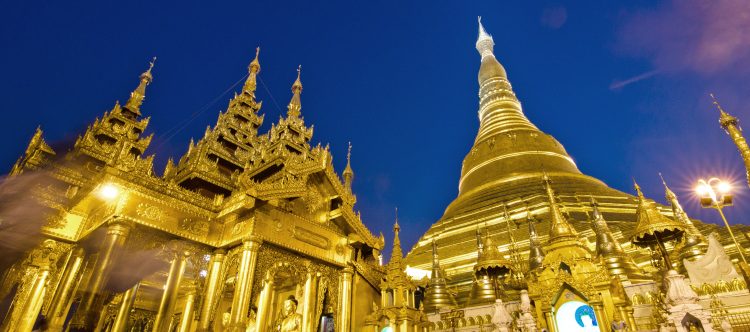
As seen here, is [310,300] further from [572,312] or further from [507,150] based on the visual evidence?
[507,150]

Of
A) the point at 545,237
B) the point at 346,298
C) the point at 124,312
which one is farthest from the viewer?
the point at 545,237

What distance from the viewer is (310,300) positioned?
8.71 m

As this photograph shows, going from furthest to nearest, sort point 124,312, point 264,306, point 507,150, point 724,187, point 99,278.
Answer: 1. point 507,150
2. point 724,187
3. point 124,312
4. point 264,306
5. point 99,278

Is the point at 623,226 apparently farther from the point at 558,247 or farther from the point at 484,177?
the point at 484,177

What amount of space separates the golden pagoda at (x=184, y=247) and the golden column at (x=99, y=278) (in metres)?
0.02

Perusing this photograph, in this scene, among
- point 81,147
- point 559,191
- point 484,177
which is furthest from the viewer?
point 484,177

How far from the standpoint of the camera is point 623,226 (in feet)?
46.8

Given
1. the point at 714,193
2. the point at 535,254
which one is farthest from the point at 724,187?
the point at 535,254

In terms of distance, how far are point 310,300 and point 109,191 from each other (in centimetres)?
493

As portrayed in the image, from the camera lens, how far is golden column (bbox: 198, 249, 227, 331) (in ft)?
24.0

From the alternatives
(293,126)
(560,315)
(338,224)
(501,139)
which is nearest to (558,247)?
(560,315)

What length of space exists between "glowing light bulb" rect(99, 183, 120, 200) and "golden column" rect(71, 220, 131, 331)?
673 mm

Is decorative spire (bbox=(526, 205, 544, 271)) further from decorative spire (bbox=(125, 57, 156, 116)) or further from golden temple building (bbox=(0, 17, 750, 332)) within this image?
decorative spire (bbox=(125, 57, 156, 116))

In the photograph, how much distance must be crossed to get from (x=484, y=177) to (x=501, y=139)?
408 centimetres
